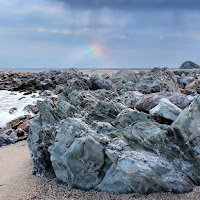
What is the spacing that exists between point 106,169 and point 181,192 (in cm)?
109

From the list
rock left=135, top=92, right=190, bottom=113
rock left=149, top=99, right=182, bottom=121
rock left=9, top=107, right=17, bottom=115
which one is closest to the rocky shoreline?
rock left=149, top=99, right=182, bottom=121

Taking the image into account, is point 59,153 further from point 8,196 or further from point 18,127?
point 18,127

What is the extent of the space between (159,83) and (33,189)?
6344 millimetres

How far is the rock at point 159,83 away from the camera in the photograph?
8589 mm

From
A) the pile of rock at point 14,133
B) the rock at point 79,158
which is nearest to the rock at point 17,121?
the pile of rock at point 14,133

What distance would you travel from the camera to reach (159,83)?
8.65 meters

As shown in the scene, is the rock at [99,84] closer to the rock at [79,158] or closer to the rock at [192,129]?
the rock at [79,158]

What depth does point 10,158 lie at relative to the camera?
18.8 ft

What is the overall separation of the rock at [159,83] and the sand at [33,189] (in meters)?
5.31

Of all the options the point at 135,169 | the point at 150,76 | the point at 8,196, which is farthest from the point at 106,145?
the point at 150,76

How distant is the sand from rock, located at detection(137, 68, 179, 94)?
5314 mm

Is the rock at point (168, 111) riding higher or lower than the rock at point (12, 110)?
higher

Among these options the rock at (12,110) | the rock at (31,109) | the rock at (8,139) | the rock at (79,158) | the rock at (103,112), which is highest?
the rock at (103,112)

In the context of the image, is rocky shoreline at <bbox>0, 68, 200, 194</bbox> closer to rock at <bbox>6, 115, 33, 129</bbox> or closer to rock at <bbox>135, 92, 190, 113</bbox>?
rock at <bbox>135, 92, 190, 113</bbox>
